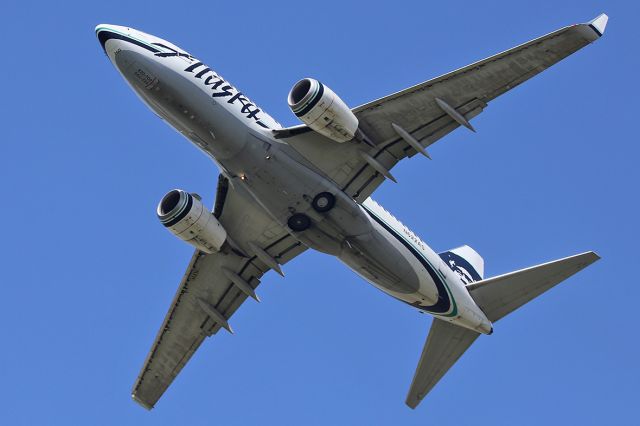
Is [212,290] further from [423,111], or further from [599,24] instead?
[599,24]

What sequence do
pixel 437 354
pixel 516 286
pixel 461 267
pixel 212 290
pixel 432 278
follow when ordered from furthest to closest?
1. pixel 461 267
2. pixel 212 290
3. pixel 437 354
4. pixel 516 286
5. pixel 432 278

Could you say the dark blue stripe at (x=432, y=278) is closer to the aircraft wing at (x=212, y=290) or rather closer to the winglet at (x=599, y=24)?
the aircraft wing at (x=212, y=290)

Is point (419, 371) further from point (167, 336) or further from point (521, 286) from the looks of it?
point (167, 336)

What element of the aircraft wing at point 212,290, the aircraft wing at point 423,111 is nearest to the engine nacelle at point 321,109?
the aircraft wing at point 423,111

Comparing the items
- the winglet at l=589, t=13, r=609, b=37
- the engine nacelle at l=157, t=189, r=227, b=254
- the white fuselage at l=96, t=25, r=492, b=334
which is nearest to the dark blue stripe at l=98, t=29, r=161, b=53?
the white fuselage at l=96, t=25, r=492, b=334

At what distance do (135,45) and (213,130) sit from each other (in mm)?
4242

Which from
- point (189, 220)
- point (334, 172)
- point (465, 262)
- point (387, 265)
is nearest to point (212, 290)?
point (189, 220)

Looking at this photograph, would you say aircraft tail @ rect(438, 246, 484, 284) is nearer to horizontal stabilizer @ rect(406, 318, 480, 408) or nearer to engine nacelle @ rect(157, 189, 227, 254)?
horizontal stabilizer @ rect(406, 318, 480, 408)

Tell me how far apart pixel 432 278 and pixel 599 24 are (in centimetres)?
1190

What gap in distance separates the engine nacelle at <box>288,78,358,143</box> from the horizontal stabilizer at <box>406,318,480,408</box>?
37.0 feet

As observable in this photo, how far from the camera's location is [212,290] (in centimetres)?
4741

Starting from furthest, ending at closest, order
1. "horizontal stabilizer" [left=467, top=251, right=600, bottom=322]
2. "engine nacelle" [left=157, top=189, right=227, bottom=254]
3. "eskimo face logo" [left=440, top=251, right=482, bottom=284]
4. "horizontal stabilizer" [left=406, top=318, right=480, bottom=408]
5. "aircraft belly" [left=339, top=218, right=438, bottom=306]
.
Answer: "eskimo face logo" [left=440, top=251, right=482, bottom=284] < "horizontal stabilizer" [left=406, top=318, right=480, bottom=408] < "horizontal stabilizer" [left=467, top=251, right=600, bottom=322] < "engine nacelle" [left=157, top=189, right=227, bottom=254] < "aircraft belly" [left=339, top=218, right=438, bottom=306]

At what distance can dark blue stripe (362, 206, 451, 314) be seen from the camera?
1670 inches

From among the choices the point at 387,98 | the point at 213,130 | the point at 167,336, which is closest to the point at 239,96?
the point at 213,130
